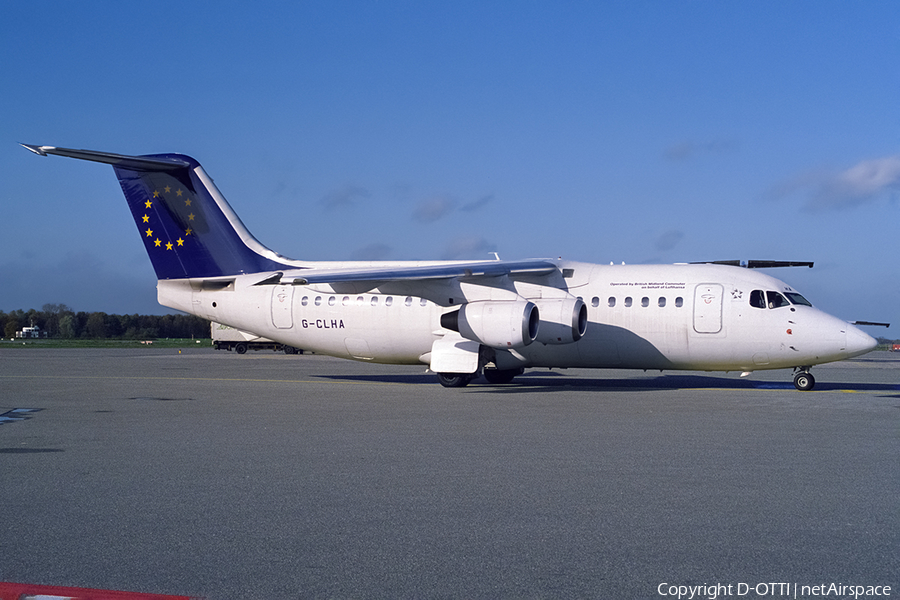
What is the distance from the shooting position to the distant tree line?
374 ft

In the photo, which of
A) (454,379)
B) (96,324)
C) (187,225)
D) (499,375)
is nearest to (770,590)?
(454,379)

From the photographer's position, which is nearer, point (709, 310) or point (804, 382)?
point (709, 310)

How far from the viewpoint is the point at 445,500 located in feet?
22.6

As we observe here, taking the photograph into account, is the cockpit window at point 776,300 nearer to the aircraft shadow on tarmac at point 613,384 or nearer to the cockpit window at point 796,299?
the cockpit window at point 796,299

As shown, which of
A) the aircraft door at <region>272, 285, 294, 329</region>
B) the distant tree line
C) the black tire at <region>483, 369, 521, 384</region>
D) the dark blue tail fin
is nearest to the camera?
the black tire at <region>483, 369, 521, 384</region>

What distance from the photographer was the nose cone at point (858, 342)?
711 inches

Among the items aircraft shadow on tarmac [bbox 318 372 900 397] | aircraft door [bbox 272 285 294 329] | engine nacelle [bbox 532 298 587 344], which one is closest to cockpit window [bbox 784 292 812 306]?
aircraft shadow on tarmac [bbox 318 372 900 397]

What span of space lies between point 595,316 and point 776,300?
462cm

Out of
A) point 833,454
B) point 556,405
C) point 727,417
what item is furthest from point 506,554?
point 556,405

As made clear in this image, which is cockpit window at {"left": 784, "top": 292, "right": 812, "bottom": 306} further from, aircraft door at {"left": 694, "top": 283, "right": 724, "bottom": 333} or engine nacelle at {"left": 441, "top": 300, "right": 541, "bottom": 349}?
engine nacelle at {"left": 441, "top": 300, "right": 541, "bottom": 349}

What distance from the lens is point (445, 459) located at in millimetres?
9094

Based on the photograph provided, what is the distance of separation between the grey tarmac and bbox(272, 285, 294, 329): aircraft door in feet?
26.9

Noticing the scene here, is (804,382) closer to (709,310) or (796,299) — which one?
(796,299)

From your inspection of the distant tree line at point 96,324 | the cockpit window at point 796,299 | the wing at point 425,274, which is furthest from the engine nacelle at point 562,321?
the distant tree line at point 96,324
